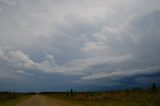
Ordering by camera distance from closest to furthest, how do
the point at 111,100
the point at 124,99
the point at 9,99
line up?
1. the point at 124,99
2. the point at 111,100
3. the point at 9,99

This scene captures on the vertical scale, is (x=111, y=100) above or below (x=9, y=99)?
below

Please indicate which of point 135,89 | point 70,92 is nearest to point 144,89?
point 135,89

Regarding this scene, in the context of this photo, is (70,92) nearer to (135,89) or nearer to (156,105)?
(135,89)

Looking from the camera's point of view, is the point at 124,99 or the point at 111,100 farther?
the point at 111,100

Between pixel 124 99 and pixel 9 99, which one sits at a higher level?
pixel 9 99

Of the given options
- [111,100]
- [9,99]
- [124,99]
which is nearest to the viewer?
[124,99]

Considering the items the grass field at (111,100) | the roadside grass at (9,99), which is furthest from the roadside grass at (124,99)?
the roadside grass at (9,99)

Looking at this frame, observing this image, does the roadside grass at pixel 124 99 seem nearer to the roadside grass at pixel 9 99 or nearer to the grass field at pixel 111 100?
the grass field at pixel 111 100

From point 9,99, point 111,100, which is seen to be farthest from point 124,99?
point 9,99

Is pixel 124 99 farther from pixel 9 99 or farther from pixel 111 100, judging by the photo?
pixel 9 99

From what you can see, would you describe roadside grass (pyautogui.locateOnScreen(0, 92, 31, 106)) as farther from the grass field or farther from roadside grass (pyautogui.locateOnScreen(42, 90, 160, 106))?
roadside grass (pyautogui.locateOnScreen(42, 90, 160, 106))

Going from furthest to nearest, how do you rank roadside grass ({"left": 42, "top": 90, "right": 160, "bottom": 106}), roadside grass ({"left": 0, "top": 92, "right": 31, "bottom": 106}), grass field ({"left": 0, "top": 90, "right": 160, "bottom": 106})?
roadside grass ({"left": 0, "top": 92, "right": 31, "bottom": 106})
grass field ({"left": 0, "top": 90, "right": 160, "bottom": 106})
roadside grass ({"left": 42, "top": 90, "right": 160, "bottom": 106})

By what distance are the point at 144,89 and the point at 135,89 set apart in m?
1.86

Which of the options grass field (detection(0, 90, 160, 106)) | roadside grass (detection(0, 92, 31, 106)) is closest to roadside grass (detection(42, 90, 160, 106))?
grass field (detection(0, 90, 160, 106))
